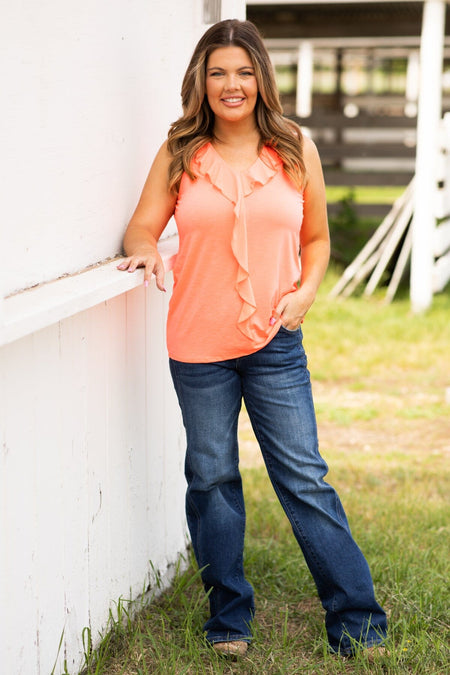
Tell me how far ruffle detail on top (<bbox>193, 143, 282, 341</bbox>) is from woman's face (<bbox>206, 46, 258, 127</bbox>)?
0.13 meters

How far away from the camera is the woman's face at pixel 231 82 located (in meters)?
2.43

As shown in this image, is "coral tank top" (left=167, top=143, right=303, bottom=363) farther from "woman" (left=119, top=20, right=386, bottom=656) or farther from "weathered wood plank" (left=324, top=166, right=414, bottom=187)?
"weathered wood plank" (left=324, top=166, right=414, bottom=187)

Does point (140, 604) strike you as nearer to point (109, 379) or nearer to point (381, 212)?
point (109, 379)

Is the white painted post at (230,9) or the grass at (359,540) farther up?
the white painted post at (230,9)

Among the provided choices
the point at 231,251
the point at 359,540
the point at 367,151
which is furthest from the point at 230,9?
the point at 367,151

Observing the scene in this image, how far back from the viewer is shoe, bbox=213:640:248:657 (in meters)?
2.69

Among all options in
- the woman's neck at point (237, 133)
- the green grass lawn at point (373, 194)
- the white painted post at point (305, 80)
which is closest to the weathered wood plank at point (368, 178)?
the white painted post at point (305, 80)

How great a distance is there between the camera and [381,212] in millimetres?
10195

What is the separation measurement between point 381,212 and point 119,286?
8.17 meters

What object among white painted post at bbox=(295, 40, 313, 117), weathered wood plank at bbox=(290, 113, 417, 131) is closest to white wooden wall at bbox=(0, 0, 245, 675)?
weathered wood plank at bbox=(290, 113, 417, 131)

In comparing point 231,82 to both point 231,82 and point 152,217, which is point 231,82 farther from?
point 152,217

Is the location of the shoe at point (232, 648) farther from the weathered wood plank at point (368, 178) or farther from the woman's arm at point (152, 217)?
the weathered wood plank at point (368, 178)

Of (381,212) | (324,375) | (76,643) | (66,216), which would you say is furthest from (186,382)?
→ (381,212)

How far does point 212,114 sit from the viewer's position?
2.57m
